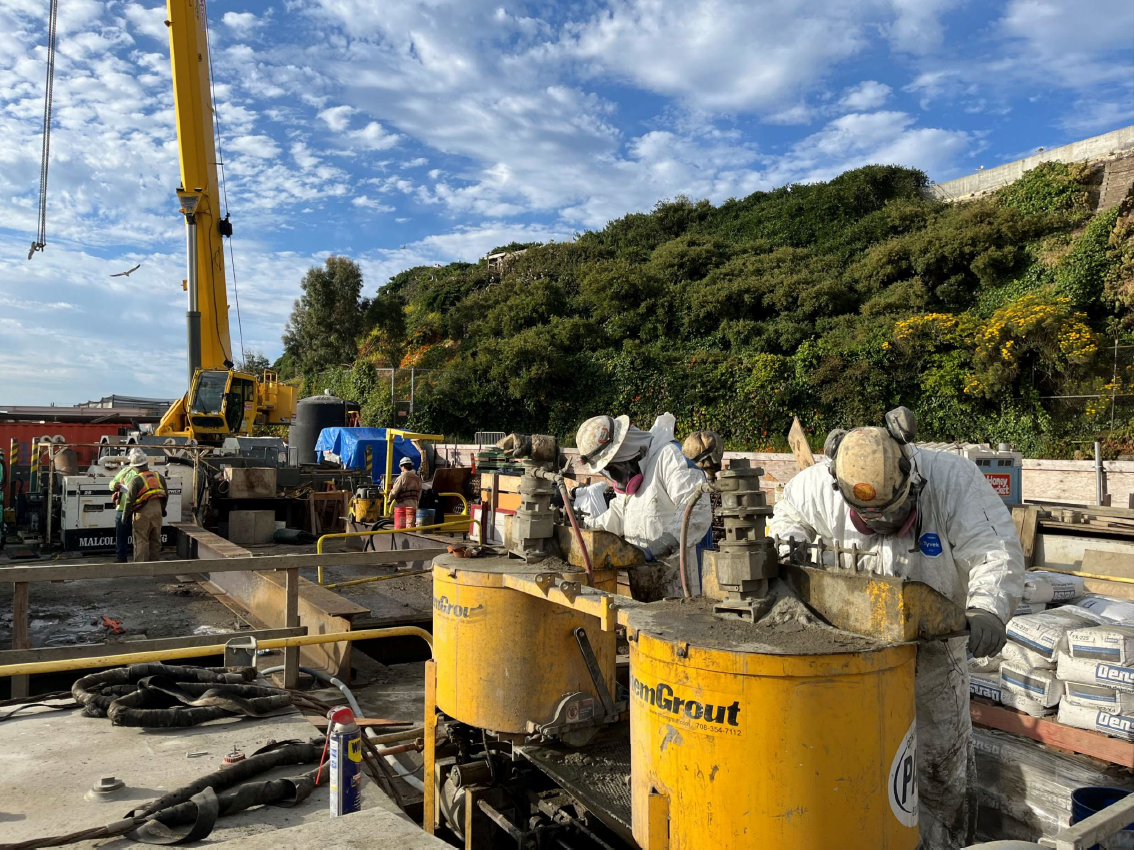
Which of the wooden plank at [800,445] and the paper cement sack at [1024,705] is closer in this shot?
the paper cement sack at [1024,705]

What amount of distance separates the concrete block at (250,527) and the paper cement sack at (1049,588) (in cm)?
1170

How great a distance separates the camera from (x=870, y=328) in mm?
20219

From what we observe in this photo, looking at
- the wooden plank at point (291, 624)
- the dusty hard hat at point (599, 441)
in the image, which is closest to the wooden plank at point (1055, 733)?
the dusty hard hat at point (599, 441)

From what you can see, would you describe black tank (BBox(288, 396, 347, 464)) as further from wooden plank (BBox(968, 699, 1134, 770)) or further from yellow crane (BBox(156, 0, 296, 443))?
wooden plank (BBox(968, 699, 1134, 770))

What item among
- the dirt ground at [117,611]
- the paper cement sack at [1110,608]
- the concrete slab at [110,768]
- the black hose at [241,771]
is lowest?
the dirt ground at [117,611]

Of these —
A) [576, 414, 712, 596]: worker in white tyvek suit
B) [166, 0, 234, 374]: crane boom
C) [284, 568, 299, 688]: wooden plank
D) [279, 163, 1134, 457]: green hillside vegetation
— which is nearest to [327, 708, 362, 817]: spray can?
[576, 414, 712, 596]: worker in white tyvek suit

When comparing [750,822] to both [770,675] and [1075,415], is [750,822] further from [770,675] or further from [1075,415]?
[1075,415]

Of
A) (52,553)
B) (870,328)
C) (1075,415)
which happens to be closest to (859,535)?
(52,553)

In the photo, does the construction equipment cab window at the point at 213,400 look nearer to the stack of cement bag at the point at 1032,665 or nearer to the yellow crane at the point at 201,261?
the yellow crane at the point at 201,261

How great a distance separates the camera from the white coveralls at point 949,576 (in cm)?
285

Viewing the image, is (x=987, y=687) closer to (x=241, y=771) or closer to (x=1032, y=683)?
(x=1032, y=683)

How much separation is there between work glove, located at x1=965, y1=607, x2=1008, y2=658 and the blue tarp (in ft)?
51.9

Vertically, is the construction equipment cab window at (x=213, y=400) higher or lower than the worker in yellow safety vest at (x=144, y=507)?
higher

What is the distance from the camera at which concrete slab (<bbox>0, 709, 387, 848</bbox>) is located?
3.02 meters
